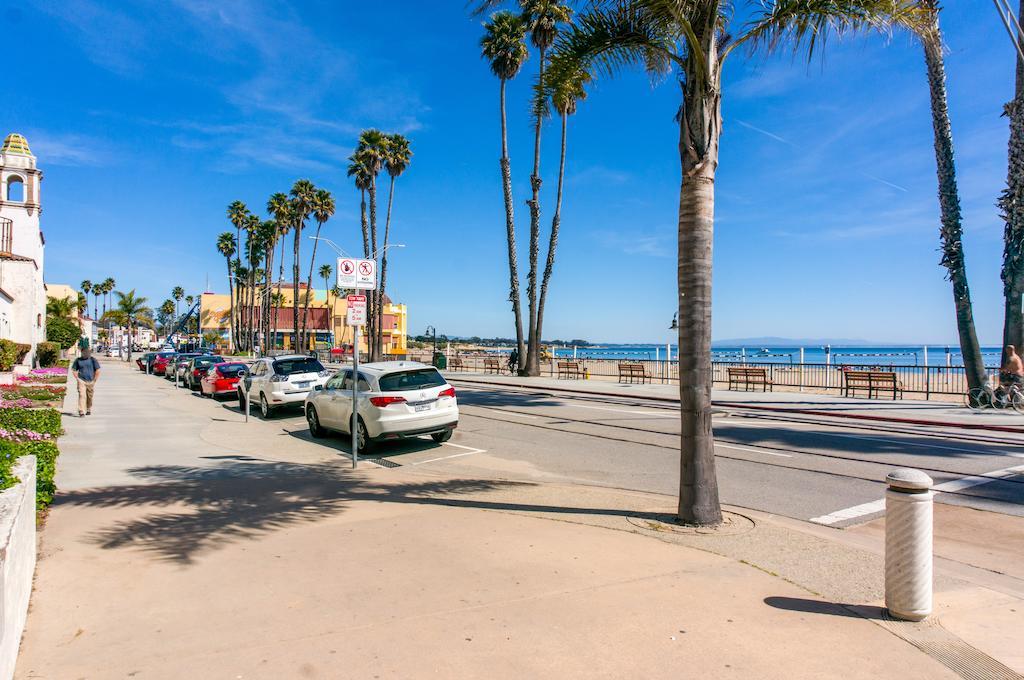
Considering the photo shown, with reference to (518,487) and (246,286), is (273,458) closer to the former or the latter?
(518,487)

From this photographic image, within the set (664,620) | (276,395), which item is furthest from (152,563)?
(276,395)

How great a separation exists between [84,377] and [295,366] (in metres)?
5.02

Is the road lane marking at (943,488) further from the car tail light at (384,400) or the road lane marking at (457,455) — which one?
the car tail light at (384,400)

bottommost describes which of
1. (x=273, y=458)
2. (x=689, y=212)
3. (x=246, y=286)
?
(x=273, y=458)

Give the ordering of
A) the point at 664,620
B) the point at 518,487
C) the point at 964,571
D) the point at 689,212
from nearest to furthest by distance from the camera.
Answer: the point at 664,620, the point at 964,571, the point at 689,212, the point at 518,487

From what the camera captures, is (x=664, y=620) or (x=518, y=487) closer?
(x=664, y=620)

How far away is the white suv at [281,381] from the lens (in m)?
16.9

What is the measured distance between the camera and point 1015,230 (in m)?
18.0

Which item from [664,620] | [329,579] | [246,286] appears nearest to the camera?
[664,620]

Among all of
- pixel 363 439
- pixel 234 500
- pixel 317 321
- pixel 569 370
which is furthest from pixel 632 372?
pixel 317 321

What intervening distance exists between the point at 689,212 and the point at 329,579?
4715mm

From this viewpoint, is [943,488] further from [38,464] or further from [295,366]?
[295,366]

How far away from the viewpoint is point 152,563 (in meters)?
5.52

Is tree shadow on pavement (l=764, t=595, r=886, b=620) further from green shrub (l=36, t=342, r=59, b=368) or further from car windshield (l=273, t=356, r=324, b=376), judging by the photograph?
green shrub (l=36, t=342, r=59, b=368)
